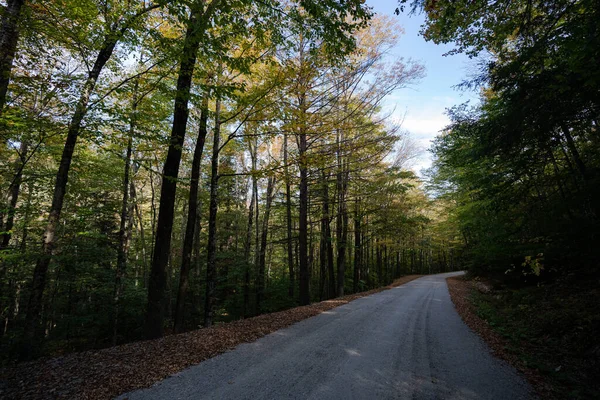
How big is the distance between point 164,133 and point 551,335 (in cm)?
1518

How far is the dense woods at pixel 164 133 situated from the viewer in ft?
20.2

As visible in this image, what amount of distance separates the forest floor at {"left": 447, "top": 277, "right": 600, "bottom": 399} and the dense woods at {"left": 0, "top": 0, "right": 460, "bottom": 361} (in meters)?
6.71

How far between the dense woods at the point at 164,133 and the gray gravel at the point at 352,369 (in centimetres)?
350

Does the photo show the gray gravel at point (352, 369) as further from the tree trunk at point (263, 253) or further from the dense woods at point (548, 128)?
the tree trunk at point (263, 253)

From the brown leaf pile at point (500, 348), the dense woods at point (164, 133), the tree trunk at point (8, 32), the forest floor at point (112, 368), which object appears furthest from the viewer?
the dense woods at point (164, 133)

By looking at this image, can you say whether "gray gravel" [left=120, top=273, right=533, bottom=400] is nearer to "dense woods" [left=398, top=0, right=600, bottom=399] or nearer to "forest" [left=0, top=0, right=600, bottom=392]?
"dense woods" [left=398, top=0, right=600, bottom=399]

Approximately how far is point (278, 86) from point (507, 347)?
9.21m

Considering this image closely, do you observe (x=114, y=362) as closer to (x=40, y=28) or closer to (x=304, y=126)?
(x=40, y=28)

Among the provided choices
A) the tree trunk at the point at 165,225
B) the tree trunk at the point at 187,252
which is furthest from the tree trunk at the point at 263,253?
the tree trunk at the point at 165,225

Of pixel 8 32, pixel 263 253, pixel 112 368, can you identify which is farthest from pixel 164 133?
pixel 112 368

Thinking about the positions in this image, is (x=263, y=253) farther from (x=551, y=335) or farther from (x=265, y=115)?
(x=551, y=335)

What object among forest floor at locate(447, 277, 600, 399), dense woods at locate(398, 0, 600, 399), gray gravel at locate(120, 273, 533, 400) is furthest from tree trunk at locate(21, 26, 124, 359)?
forest floor at locate(447, 277, 600, 399)

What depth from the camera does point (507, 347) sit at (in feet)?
19.2

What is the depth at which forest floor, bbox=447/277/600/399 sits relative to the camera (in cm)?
425
